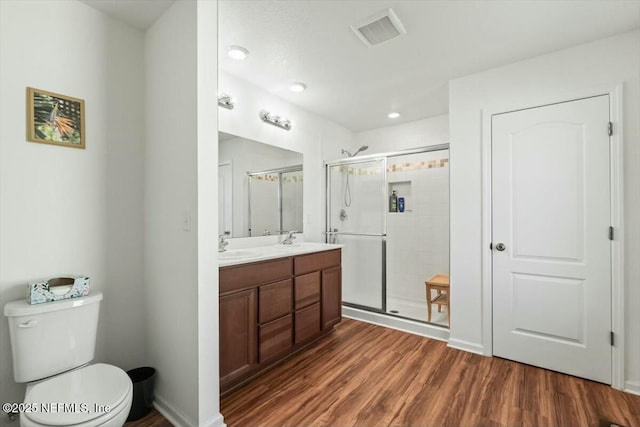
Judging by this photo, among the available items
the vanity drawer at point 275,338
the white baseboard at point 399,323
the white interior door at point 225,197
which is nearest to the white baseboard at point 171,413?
the vanity drawer at point 275,338

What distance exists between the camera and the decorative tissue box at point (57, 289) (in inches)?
56.6

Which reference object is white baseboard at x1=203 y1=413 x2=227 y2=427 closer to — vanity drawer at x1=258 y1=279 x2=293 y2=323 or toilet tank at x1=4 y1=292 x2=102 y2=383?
vanity drawer at x1=258 y1=279 x2=293 y2=323

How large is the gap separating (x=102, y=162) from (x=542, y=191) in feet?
10.3

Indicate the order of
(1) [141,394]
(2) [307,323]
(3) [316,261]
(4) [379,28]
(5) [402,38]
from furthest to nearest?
(3) [316,261], (2) [307,323], (5) [402,38], (4) [379,28], (1) [141,394]

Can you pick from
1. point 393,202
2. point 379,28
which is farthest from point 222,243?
point 393,202

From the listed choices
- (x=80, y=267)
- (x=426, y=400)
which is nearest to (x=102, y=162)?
(x=80, y=267)

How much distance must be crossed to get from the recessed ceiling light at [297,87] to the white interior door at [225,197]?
3.17ft

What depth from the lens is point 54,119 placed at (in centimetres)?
164

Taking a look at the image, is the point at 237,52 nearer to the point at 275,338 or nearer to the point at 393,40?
the point at 393,40

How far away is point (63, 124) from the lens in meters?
1.67

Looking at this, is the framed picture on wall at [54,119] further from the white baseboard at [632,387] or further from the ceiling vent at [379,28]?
the white baseboard at [632,387]

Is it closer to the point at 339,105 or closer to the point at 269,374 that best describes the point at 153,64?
the point at 339,105

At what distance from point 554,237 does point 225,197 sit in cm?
272

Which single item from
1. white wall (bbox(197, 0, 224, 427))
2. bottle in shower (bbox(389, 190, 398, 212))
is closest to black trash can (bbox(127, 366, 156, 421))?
white wall (bbox(197, 0, 224, 427))
